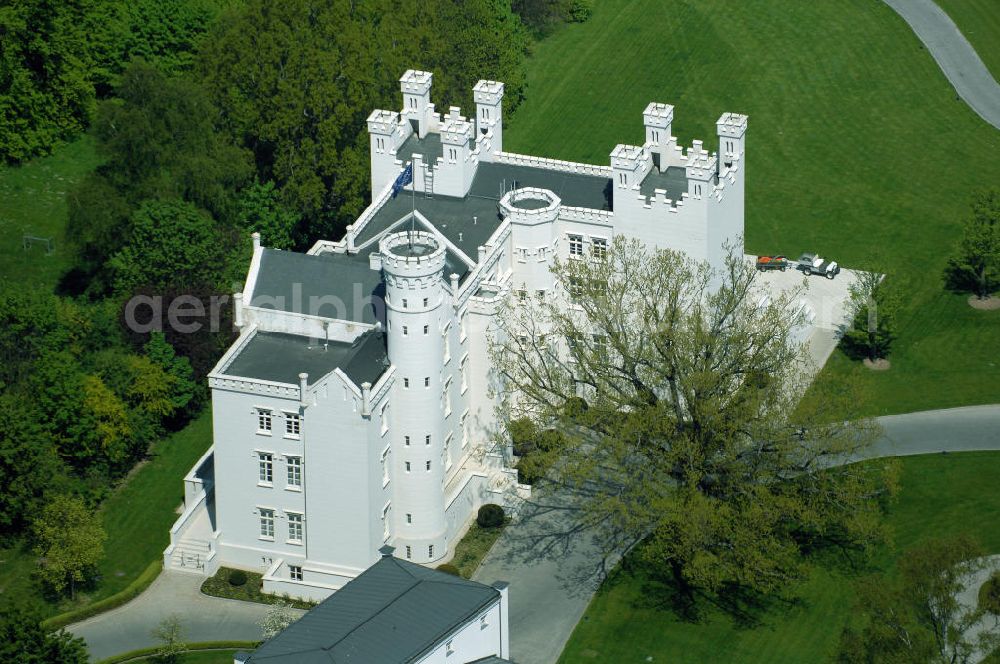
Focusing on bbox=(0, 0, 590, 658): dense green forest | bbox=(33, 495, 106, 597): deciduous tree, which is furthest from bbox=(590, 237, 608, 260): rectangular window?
bbox=(33, 495, 106, 597): deciduous tree

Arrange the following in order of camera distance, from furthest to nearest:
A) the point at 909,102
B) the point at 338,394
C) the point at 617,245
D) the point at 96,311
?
the point at 909,102, the point at 96,311, the point at 617,245, the point at 338,394

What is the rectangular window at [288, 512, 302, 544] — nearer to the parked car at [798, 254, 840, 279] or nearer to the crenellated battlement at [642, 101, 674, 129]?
the crenellated battlement at [642, 101, 674, 129]

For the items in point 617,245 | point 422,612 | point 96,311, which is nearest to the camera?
point 422,612

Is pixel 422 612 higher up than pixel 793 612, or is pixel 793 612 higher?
→ pixel 422 612

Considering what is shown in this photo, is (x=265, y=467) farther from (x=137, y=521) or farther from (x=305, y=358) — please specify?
(x=137, y=521)

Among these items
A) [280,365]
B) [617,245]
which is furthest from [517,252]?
[280,365]

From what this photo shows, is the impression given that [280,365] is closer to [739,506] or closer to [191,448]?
[191,448]
